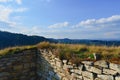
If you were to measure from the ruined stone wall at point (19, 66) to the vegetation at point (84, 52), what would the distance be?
43.7 inches

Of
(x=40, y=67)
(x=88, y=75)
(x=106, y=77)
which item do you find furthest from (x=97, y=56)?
(x=40, y=67)

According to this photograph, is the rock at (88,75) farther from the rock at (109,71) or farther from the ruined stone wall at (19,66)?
the ruined stone wall at (19,66)

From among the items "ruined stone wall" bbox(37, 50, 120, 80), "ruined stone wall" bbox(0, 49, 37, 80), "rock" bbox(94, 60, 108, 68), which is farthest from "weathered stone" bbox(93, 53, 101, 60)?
"ruined stone wall" bbox(0, 49, 37, 80)

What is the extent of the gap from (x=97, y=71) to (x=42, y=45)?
15.1 feet

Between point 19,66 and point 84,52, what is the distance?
3.36 m

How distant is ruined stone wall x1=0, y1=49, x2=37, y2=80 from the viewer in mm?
11016

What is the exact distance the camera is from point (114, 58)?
7727 millimetres

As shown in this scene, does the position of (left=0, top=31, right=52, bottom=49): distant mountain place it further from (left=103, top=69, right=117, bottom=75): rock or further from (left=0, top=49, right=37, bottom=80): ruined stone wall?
(left=103, top=69, right=117, bottom=75): rock

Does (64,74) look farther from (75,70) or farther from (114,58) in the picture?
(114,58)

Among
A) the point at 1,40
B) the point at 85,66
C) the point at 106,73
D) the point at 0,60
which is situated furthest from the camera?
the point at 1,40

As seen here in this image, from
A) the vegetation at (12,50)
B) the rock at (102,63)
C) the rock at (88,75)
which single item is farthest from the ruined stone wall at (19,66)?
the rock at (102,63)

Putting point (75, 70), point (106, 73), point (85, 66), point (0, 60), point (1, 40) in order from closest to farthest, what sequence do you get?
1. point (106, 73)
2. point (85, 66)
3. point (75, 70)
4. point (0, 60)
5. point (1, 40)

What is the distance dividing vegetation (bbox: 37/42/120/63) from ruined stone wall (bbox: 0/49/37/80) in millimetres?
1110

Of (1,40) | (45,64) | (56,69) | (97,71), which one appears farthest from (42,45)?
(1,40)
